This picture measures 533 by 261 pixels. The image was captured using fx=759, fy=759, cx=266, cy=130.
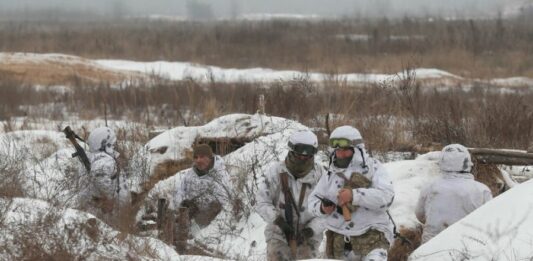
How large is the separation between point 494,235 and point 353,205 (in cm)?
109

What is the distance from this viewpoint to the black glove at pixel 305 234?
21.0ft

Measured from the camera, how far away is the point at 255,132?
34.3 ft

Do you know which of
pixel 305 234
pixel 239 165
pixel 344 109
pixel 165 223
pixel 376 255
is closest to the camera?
A: pixel 376 255

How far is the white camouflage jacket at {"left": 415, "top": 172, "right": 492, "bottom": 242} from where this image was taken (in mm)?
6363

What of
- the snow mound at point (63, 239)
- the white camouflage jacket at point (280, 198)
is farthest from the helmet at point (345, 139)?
the snow mound at point (63, 239)

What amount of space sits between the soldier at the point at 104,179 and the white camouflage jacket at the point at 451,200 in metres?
3.02

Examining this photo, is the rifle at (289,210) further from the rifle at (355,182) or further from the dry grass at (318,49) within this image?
the dry grass at (318,49)

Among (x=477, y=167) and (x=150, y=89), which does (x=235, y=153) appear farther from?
(x=150, y=89)

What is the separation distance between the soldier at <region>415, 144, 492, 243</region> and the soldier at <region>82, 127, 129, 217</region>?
9.88ft

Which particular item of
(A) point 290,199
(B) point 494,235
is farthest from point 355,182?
(B) point 494,235

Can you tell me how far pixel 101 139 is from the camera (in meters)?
7.93

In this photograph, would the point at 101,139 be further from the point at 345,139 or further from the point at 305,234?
the point at 345,139

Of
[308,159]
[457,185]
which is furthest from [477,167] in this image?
[308,159]

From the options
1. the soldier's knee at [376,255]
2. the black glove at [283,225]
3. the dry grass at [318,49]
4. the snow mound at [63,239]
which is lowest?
the soldier's knee at [376,255]
